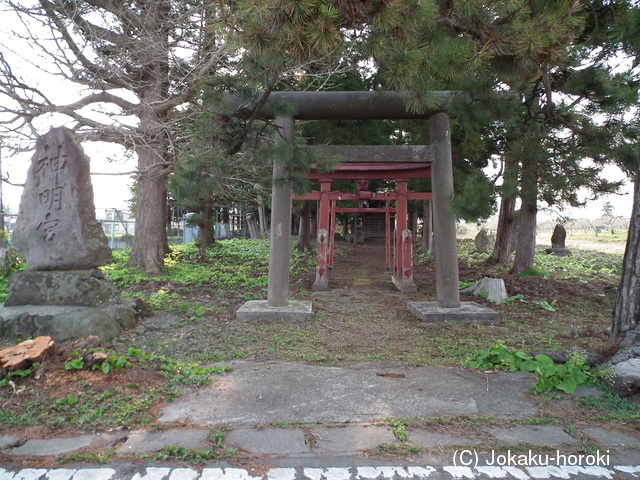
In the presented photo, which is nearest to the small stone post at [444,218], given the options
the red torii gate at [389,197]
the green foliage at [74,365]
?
the red torii gate at [389,197]

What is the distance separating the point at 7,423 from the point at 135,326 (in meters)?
2.53

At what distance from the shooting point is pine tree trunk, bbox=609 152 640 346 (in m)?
3.47

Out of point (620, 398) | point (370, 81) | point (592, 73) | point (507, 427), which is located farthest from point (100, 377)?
point (370, 81)

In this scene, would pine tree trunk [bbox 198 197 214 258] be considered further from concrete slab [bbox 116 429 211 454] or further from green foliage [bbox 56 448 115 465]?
green foliage [bbox 56 448 115 465]

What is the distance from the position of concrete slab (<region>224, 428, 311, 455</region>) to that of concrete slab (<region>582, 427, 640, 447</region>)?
5.89ft

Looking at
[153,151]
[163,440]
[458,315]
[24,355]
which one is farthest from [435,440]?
[153,151]

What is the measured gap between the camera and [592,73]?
629cm

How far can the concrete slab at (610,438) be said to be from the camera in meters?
2.52

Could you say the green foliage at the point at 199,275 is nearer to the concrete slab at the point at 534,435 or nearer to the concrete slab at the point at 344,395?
the concrete slab at the point at 344,395

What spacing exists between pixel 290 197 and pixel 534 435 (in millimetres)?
4336

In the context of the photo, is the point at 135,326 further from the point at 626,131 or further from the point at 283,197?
the point at 626,131

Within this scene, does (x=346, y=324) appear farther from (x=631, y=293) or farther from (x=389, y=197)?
(x=389, y=197)

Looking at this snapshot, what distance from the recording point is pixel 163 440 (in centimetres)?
251

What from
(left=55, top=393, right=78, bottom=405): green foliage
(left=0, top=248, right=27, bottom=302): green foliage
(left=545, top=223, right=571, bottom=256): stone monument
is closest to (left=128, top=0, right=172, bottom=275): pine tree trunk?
(left=0, top=248, right=27, bottom=302): green foliage
